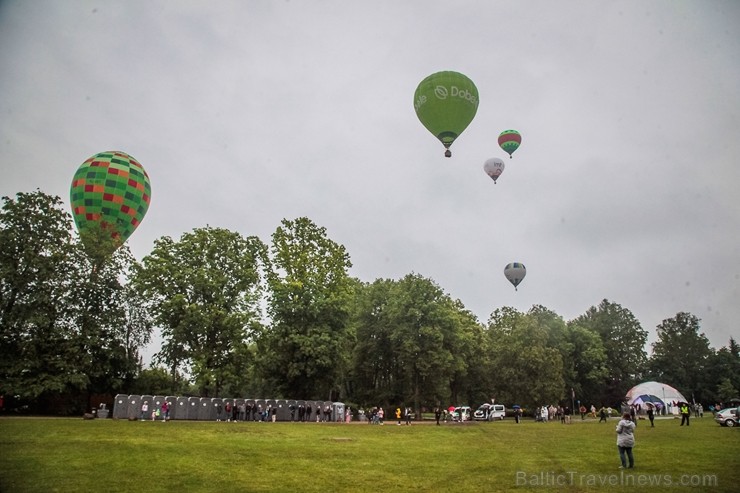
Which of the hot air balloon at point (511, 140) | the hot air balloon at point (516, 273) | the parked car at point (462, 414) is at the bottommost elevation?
the parked car at point (462, 414)

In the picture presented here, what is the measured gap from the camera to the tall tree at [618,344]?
84.2 metres

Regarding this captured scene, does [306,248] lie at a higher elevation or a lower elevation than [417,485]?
higher

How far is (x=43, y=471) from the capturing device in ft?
40.6

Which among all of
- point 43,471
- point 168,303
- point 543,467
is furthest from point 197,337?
point 543,467

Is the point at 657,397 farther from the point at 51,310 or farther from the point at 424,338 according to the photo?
the point at 51,310

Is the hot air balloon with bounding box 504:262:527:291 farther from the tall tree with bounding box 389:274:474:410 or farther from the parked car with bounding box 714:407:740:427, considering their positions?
the parked car with bounding box 714:407:740:427

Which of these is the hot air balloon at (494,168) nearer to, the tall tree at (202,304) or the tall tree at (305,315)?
the tall tree at (305,315)

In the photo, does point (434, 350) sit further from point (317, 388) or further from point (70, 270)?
point (70, 270)

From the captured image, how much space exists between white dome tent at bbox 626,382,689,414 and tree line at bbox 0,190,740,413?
19634 mm

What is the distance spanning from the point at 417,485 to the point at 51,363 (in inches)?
1505

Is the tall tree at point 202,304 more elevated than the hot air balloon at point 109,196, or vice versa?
the hot air balloon at point 109,196

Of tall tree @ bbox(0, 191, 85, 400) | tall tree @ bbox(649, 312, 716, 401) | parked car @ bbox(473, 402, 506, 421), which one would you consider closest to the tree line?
tall tree @ bbox(0, 191, 85, 400)

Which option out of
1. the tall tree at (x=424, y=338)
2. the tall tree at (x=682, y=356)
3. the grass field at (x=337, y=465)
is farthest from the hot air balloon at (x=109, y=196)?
the tall tree at (x=682, y=356)

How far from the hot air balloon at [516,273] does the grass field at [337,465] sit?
37033 millimetres
